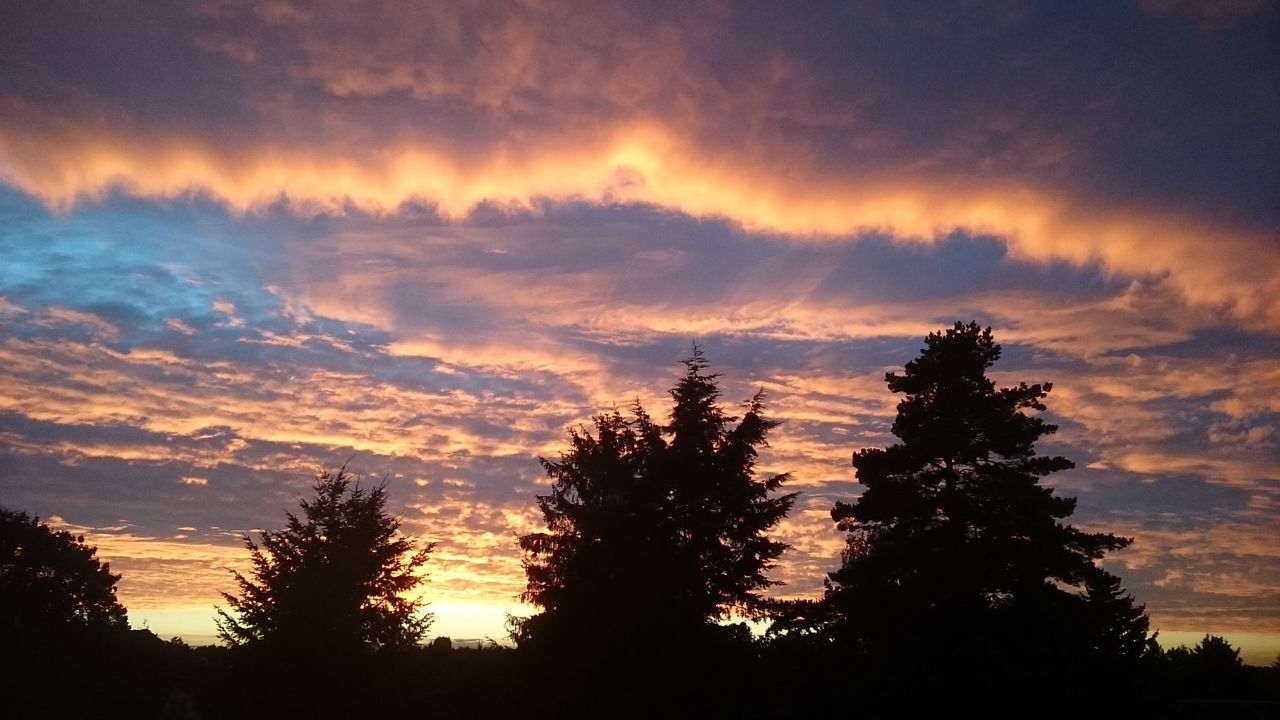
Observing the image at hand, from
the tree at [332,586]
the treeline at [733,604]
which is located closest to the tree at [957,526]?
the treeline at [733,604]

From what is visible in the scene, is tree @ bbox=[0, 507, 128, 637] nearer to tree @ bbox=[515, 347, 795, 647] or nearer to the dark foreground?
the dark foreground

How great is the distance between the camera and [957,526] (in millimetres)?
32000

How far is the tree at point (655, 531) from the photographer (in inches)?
1168

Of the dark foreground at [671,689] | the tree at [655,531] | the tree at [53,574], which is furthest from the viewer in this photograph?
the tree at [53,574]

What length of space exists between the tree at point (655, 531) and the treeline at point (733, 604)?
0.32 feet

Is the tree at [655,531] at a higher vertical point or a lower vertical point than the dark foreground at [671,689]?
higher

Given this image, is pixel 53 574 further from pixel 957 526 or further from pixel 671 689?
pixel 957 526

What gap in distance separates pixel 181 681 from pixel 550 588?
24.2 metres

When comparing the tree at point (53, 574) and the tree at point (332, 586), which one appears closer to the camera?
the tree at point (332, 586)

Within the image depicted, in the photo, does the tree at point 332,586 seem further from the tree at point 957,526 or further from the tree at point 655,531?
the tree at point 957,526

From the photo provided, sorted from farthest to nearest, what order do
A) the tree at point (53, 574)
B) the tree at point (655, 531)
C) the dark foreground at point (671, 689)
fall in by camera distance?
the tree at point (53, 574) < the tree at point (655, 531) < the dark foreground at point (671, 689)

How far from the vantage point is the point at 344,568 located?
2931 centimetres

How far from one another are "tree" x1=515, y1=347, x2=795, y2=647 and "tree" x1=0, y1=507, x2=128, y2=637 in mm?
55884

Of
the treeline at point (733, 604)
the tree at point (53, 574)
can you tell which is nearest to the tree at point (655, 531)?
the treeline at point (733, 604)
